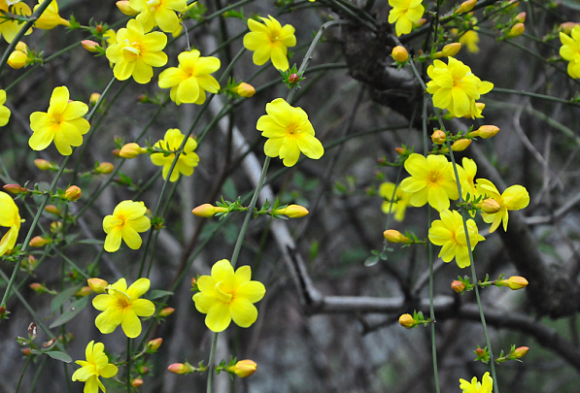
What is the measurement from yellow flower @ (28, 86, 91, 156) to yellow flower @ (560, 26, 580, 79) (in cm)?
106

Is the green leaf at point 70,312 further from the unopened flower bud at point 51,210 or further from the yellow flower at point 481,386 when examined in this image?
the yellow flower at point 481,386

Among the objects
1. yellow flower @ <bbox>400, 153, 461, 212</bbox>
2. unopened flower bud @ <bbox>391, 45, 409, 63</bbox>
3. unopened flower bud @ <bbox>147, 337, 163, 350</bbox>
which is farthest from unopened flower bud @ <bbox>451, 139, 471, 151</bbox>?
unopened flower bud @ <bbox>147, 337, 163, 350</bbox>

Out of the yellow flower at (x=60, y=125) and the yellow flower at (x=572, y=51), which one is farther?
the yellow flower at (x=572, y=51)

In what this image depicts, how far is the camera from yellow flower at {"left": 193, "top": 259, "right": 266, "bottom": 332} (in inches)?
28.5

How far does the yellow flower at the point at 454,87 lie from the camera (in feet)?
2.83

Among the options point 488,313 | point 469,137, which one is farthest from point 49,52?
point 488,313

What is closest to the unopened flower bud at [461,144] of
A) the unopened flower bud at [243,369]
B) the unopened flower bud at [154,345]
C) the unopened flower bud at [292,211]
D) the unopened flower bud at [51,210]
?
the unopened flower bud at [292,211]

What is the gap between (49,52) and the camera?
89.0 inches

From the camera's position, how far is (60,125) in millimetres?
882

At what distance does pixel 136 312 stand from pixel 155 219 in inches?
7.2

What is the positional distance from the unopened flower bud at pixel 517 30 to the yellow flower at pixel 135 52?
32.7 inches

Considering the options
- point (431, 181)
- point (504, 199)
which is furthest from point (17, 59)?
point (504, 199)

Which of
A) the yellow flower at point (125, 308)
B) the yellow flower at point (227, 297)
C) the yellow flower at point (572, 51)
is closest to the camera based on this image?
the yellow flower at point (227, 297)

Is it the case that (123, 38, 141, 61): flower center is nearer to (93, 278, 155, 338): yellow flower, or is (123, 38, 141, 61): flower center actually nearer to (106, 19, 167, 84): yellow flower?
(106, 19, 167, 84): yellow flower
